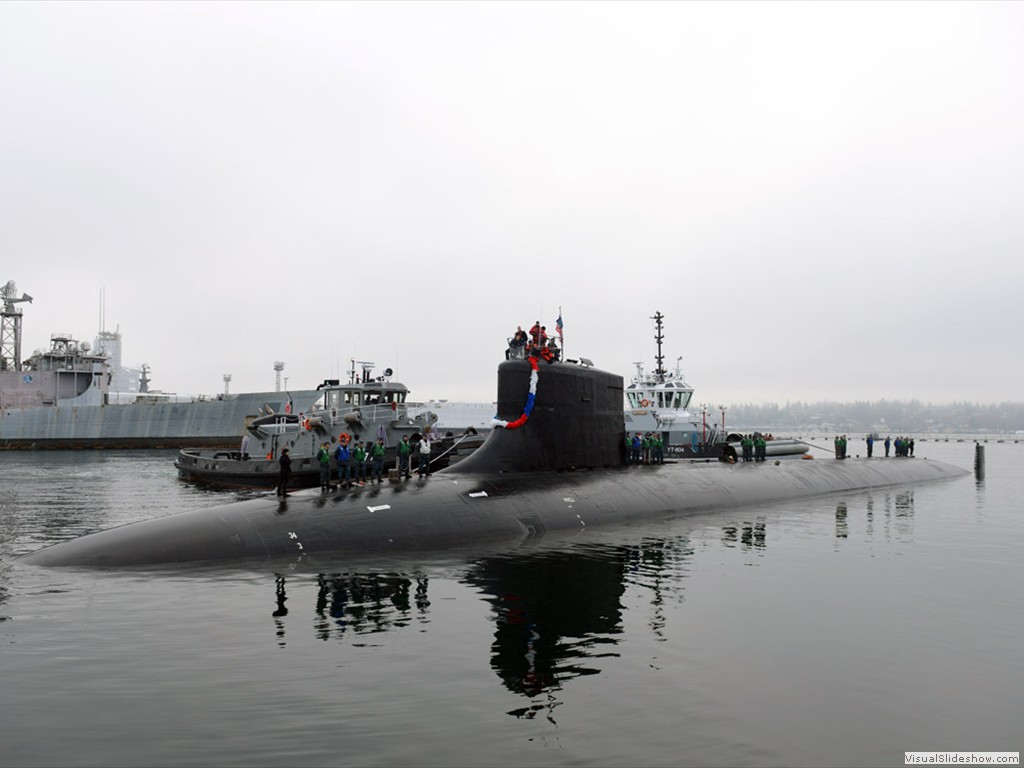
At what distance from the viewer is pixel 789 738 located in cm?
614

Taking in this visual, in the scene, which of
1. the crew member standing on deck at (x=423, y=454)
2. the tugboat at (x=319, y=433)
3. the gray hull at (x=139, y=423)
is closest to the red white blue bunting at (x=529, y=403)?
the crew member standing on deck at (x=423, y=454)

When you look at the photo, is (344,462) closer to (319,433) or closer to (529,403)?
(529,403)

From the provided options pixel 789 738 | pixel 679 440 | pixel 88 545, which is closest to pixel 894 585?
pixel 789 738

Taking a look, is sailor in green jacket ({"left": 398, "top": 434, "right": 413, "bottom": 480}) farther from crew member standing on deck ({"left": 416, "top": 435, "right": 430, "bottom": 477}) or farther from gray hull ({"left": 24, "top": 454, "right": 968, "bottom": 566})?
gray hull ({"left": 24, "top": 454, "right": 968, "bottom": 566})

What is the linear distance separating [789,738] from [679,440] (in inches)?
1668

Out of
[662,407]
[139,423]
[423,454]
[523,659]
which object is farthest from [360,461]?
[139,423]

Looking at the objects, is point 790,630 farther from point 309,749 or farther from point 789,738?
point 309,749

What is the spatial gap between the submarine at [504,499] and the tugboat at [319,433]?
42.8ft

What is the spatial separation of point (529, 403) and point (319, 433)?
62.9 feet

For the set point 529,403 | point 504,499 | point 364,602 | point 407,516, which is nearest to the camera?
point 364,602

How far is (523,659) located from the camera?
808 cm

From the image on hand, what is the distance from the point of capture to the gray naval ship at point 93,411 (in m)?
63.0

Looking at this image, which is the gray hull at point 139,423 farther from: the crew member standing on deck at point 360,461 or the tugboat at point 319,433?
the crew member standing on deck at point 360,461

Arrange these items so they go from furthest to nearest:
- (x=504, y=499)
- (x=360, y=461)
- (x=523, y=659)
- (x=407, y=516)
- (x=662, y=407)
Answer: (x=662, y=407), (x=360, y=461), (x=504, y=499), (x=407, y=516), (x=523, y=659)
